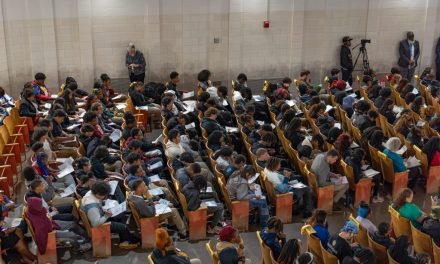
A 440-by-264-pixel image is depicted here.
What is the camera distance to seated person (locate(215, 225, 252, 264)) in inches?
271

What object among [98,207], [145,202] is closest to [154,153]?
[145,202]

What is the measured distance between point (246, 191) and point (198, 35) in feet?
24.8

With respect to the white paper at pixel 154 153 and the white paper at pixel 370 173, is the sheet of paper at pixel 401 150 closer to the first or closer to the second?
the white paper at pixel 370 173

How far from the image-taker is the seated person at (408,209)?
7.88 m

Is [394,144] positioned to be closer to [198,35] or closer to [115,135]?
[115,135]

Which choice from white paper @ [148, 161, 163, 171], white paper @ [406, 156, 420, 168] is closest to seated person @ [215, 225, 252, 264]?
white paper @ [148, 161, 163, 171]

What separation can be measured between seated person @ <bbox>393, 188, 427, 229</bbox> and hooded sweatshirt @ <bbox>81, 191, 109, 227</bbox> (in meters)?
3.90

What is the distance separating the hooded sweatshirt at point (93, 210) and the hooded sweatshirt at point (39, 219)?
511mm

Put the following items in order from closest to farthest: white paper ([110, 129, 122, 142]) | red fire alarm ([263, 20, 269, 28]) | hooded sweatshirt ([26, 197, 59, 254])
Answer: hooded sweatshirt ([26, 197, 59, 254]) → white paper ([110, 129, 122, 142]) → red fire alarm ([263, 20, 269, 28])

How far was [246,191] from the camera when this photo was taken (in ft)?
28.9

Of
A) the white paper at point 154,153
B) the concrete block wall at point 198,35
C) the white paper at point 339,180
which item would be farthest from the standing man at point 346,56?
the white paper at point 154,153

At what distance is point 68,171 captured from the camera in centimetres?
938

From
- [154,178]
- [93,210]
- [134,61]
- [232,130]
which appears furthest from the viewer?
[134,61]

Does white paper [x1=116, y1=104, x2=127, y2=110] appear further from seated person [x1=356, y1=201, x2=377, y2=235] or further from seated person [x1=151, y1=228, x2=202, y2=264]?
seated person [x1=356, y1=201, x2=377, y2=235]
